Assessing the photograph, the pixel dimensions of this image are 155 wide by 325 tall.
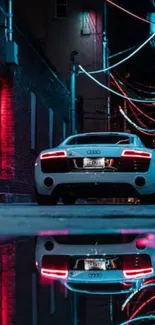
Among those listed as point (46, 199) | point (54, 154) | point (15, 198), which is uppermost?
point (54, 154)

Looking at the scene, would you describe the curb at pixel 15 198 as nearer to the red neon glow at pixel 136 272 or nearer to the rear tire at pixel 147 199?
the rear tire at pixel 147 199

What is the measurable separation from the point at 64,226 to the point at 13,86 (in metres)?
8.77

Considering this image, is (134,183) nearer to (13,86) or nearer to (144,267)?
(144,267)

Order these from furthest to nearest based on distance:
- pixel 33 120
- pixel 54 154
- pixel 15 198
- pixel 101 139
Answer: pixel 33 120, pixel 15 198, pixel 101 139, pixel 54 154

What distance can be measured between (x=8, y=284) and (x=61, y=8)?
1230 inches

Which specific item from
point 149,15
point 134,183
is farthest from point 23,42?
point 149,15

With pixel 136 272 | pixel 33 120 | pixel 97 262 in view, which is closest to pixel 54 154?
pixel 97 262

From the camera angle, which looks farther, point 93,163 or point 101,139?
point 101,139

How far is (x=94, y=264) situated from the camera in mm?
4125

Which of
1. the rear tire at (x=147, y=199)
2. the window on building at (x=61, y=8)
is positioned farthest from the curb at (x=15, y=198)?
the window on building at (x=61, y=8)

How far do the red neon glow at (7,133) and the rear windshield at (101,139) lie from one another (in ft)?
15.6

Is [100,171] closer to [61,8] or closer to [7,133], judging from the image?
[7,133]

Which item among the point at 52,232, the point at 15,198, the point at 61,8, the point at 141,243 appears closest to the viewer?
the point at 141,243

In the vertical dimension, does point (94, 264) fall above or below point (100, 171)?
above
